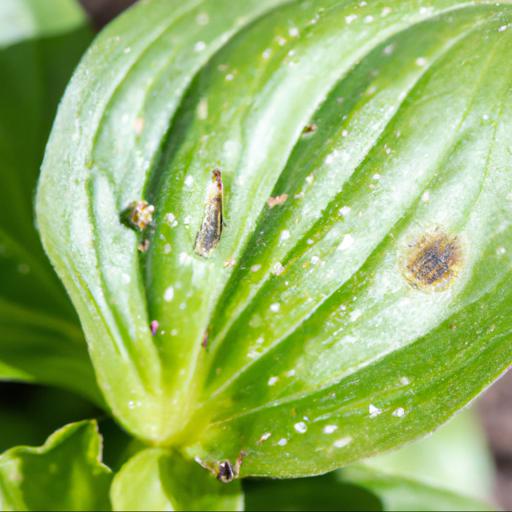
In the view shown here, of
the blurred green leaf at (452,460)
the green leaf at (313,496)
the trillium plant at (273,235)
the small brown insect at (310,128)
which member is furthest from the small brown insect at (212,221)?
the blurred green leaf at (452,460)

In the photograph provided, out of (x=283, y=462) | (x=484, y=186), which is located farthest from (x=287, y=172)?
(x=283, y=462)

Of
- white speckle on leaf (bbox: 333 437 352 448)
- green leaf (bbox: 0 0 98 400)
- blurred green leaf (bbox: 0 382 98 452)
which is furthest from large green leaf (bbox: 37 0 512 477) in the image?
blurred green leaf (bbox: 0 382 98 452)

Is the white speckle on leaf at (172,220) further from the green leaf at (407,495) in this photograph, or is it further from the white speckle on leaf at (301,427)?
the green leaf at (407,495)

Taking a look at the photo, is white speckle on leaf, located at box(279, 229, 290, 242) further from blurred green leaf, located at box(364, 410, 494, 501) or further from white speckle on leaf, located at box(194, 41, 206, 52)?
blurred green leaf, located at box(364, 410, 494, 501)

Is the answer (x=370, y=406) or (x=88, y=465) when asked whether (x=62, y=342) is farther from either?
(x=370, y=406)

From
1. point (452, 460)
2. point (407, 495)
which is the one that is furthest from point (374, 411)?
point (452, 460)

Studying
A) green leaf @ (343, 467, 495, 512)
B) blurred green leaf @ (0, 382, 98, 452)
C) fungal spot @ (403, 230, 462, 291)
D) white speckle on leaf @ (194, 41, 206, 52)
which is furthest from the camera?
blurred green leaf @ (0, 382, 98, 452)

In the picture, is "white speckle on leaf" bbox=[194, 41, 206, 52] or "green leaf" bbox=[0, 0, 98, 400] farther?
"green leaf" bbox=[0, 0, 98, 400]
